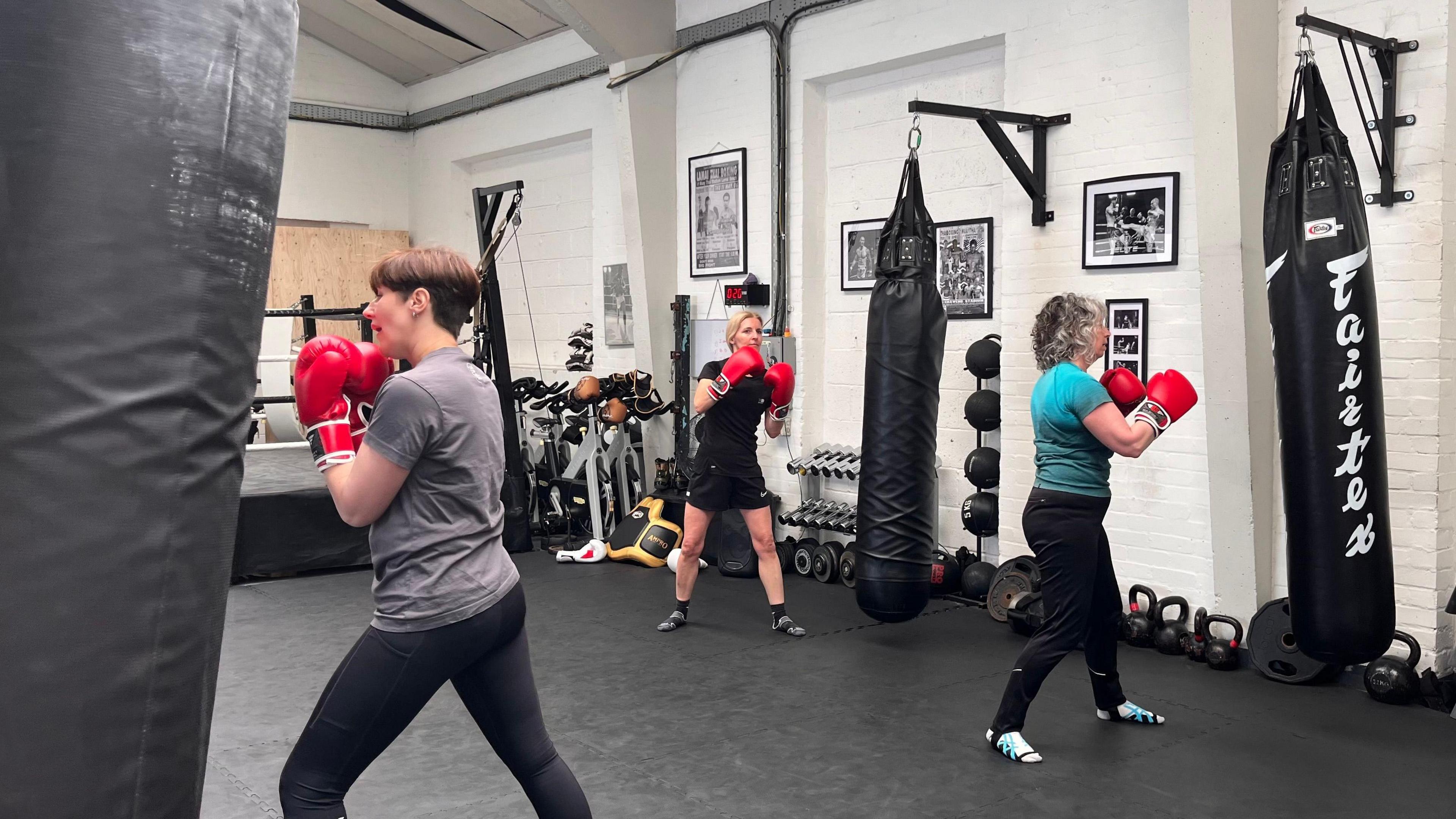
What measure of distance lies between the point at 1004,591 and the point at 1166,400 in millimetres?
2111

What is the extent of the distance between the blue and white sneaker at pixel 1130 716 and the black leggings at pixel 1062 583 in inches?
19.3

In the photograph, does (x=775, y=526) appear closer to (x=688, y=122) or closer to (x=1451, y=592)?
(x=688, y=122)

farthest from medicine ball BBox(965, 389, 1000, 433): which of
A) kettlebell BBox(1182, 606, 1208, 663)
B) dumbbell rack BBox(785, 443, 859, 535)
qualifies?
kettlebell BBox(1182, 606, 1208, 663)

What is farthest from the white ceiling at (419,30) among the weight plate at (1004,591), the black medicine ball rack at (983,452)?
the weight plate at (1004,591)

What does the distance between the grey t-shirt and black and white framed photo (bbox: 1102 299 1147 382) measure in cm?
376

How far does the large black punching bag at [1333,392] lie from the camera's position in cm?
315

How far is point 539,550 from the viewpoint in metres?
7.41

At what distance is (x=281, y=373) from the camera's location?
8680 millimetres

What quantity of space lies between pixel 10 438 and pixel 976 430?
18.0 feet

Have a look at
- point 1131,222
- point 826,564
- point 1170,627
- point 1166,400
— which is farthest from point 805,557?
point 1166,400

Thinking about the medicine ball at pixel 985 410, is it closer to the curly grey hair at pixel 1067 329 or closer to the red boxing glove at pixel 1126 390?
the red boxing glove at pixel 1126 390

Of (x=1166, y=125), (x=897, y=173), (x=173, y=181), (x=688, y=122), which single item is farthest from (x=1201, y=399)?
(x=173, y=181)

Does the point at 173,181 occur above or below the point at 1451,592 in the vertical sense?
above

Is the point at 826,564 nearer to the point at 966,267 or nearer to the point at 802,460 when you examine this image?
the point at 802,460
